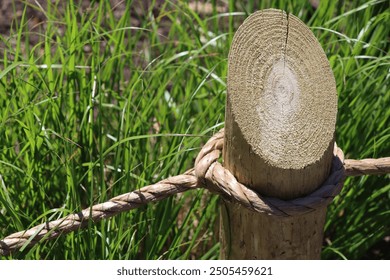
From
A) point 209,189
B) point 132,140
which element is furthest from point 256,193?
point 132,140

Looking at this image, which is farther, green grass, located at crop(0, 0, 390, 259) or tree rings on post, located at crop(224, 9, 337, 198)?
green grass, located at crop(0, 0, 390, 259)

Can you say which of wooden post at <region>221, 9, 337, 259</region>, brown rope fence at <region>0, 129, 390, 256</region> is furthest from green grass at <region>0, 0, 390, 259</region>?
wooden post at <region>221, 9, 337, 259</region>

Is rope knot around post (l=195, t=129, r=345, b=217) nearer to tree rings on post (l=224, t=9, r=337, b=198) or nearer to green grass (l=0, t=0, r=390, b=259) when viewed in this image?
tree rings on post (l=224, t=9, r=337, b=198)

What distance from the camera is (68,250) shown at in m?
1.75

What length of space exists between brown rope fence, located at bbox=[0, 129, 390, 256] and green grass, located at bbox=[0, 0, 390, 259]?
0.05 metres

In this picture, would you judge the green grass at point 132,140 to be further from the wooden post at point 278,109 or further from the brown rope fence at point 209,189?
the wooden post at point 278,109

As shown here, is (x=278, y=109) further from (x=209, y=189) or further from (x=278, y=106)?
(x=209, y=189)

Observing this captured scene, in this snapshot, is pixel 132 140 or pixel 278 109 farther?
pixel 132 140

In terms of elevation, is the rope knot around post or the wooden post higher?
the wooden post

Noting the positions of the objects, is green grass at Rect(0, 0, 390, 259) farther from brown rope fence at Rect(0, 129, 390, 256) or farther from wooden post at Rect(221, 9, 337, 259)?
wooden post at Rect(221, 9, 337, 259)

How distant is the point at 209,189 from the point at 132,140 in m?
0.39

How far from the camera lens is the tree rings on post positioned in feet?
4.71

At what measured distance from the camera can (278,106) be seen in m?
1.45

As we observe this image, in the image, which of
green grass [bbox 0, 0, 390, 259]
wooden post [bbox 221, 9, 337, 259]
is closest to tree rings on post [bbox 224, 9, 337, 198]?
wooden post [bbox 221, 9, 337, 259]
